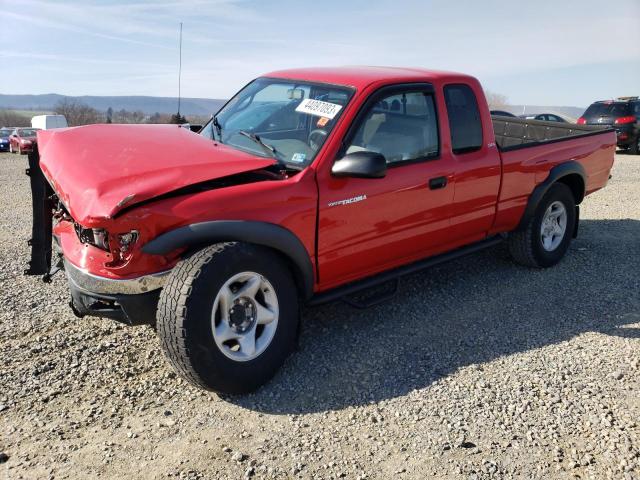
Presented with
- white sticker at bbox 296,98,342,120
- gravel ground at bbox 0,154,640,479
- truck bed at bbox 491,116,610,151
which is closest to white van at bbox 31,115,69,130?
gravel ground at bbox 0,154,640,479

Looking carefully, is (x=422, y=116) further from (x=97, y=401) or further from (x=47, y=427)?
(x=47, y=427)

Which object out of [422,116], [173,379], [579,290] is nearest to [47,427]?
[173,379]

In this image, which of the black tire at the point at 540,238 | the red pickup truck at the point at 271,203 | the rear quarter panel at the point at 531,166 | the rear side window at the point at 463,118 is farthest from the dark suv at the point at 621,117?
the rear side window at the point at 463,118

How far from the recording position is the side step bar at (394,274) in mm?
3602

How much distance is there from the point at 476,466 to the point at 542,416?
64cm

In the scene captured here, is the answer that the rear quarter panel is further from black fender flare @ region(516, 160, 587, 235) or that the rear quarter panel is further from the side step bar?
the side step bar

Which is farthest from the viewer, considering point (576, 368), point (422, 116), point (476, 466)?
point (422, 116)

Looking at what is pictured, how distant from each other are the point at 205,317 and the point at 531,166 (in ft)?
11.0

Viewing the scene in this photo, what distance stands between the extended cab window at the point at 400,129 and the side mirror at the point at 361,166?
9.6 inches

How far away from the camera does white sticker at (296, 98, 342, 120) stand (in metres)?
3.61

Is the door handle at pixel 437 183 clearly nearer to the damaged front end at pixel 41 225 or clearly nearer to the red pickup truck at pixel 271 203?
the red pickup truck at pixel 271 203

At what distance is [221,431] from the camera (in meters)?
2.83

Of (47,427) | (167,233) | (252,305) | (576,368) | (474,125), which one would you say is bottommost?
(47,427)

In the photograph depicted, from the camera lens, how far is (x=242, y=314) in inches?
123
